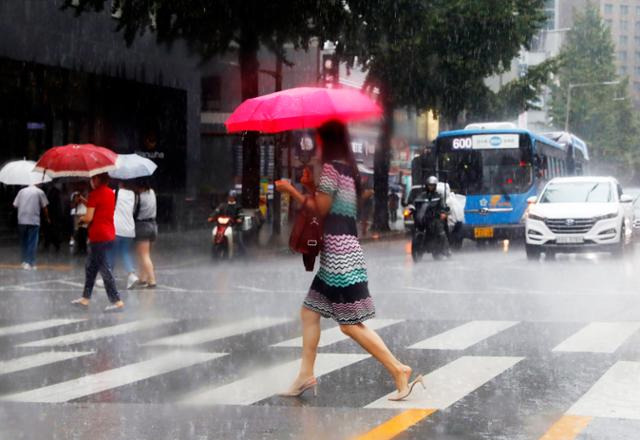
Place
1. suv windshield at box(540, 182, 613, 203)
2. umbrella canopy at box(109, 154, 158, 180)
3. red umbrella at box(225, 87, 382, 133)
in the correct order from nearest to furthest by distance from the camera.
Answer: red umbrella at box(225, 87, 382, 133)
umbrella canopy at box(109, 154, 158, 180)
suv windshield at box(540, 182, 613, 203)

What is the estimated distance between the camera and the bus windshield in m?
32.5

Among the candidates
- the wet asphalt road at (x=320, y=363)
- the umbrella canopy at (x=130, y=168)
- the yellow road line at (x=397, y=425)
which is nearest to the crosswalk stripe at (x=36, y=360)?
the wet asphalt road at (x=320, y=363)

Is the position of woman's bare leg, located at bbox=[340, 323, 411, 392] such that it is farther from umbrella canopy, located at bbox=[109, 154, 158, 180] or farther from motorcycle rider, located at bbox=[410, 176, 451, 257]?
motorcycle rider, located at bbox=[410, 176, 451, 257]

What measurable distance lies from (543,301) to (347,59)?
14651 millimetres

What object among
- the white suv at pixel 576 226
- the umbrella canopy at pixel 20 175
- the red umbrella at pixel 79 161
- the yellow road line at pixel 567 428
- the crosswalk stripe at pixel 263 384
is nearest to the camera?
the yellow road line at pixel 567 428

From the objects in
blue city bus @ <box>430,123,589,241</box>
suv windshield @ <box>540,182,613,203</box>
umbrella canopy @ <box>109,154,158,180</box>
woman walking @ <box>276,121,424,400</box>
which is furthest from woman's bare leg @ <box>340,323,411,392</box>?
blue city bus @ <box>430,123,589,241</box>

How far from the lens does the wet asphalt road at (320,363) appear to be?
7.67 meters

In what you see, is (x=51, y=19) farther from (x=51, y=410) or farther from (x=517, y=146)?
(x=51, y=410)

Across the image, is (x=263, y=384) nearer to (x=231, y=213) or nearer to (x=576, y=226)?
(x=576, y=226)

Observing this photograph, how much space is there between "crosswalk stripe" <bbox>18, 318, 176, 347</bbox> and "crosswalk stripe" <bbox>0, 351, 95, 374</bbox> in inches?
27.1

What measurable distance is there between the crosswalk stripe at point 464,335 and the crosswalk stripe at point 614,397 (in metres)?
1.96

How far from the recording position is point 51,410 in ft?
27.3

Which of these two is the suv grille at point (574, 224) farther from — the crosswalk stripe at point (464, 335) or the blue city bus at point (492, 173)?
the crosswalk stripe at point (464, 335)

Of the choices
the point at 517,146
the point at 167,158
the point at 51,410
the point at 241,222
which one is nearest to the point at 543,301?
the point at 51,410
